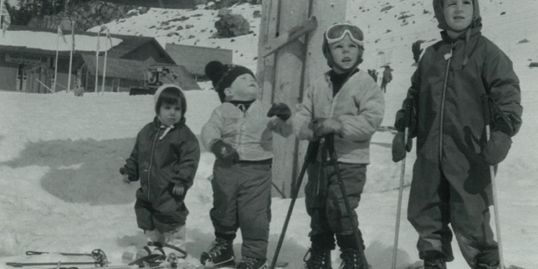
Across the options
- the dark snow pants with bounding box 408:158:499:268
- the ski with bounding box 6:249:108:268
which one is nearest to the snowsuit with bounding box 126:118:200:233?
the ski with bounding box 6:249:108:268

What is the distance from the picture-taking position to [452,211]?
4.10 meters

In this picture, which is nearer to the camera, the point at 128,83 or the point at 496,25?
the point at 496,25

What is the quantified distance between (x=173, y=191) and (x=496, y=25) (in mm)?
29366

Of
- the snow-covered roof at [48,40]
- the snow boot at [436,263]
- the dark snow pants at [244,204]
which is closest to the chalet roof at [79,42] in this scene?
the snow-covered roof at [48,40]

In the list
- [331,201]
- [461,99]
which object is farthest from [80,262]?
[461,99]

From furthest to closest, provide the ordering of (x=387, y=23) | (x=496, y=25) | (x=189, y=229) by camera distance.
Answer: (x=387, y=23) → (x=496, y=25) → (x=189, y=229)

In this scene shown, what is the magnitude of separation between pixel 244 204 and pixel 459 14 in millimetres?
1776

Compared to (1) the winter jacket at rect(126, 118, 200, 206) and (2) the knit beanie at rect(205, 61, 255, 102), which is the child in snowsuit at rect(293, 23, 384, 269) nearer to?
(2) the knit beanie at rect(205, 61, 255, 102)

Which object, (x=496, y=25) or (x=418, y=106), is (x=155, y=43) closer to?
(x=496, y=25)

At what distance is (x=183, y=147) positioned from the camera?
5.12 metres

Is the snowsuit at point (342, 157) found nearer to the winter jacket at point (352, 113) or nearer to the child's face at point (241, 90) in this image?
the winter jacket at point (352, 113)

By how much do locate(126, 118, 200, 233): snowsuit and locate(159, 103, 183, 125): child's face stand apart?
42 mm

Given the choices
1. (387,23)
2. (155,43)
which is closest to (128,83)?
(155,43)

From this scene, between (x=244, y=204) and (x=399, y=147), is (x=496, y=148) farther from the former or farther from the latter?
(x=244, y=204)
